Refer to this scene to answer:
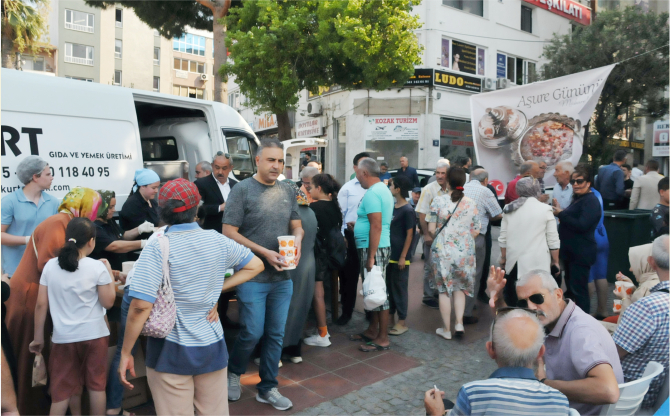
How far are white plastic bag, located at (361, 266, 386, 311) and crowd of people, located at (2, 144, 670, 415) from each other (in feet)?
0.32

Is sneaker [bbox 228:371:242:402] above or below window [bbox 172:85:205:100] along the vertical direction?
below

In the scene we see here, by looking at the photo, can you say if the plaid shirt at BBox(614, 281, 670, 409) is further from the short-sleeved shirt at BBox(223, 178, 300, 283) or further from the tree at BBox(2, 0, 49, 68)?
the tree at BBox(2, 0, 49, 68)

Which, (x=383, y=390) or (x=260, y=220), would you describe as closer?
(x=260, y=220)

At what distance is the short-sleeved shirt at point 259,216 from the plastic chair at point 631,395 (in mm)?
2305

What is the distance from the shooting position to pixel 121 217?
5105 mm

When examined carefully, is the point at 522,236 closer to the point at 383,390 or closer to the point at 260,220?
the point at 383,390

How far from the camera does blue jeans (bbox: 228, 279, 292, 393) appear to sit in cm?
377

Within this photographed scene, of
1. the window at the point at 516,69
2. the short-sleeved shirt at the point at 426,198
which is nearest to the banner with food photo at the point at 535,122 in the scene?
the short-sleeved shirt at the point at 426,198

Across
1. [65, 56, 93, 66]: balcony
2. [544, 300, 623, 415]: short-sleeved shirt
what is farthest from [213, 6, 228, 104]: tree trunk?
[65, 56, 93, 66]: balcony

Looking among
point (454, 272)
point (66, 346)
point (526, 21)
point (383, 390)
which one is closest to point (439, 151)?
point (526, 21)

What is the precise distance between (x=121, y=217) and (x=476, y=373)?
3.74 meters

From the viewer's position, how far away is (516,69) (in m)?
23.4

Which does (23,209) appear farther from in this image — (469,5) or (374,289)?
(469,5)

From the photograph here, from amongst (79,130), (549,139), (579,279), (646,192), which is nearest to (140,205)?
(79,130)
